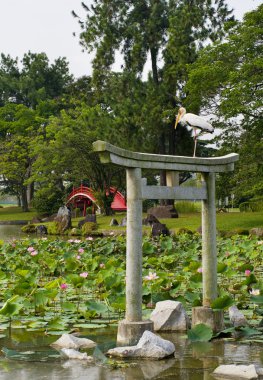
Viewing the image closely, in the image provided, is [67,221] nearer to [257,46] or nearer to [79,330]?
[257,46]

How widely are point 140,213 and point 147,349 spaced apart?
0.98m

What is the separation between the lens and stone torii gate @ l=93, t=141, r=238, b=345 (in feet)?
15.5

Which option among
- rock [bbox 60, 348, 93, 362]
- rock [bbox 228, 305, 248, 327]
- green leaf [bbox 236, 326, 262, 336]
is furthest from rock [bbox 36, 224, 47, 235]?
rock [bbox 60, 348, 93, 362]

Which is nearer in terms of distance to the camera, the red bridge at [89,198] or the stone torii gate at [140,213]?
the stone torii gate at [140,213]

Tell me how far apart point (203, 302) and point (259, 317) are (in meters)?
0.59

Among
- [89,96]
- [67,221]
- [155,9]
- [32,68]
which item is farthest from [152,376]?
[32,68]

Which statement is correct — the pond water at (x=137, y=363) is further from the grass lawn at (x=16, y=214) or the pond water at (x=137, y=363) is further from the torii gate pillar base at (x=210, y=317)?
the grass lawn at (x=16, y=214)

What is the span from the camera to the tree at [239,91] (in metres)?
18.7

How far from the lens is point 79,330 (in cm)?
536

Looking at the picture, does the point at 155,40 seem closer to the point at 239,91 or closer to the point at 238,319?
the point at 239,91

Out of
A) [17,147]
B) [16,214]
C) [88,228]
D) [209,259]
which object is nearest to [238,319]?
[209,259]

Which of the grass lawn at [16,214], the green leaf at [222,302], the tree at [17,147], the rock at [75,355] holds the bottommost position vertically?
the rock at [75,355]

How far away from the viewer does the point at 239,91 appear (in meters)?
18.6

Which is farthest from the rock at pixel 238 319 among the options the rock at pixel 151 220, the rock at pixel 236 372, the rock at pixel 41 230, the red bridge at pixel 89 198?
the red bridge at pixel 89 198
